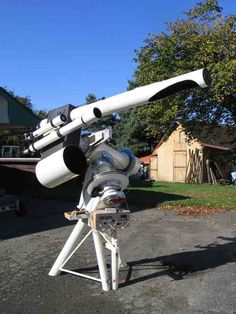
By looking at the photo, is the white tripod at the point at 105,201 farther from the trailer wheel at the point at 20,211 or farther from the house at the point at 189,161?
the house at the point at 189,161

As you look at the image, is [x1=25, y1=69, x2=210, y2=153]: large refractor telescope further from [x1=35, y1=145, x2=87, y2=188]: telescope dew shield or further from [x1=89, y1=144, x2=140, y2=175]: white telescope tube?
[x1=89, y1=144, x2=140, y2=175]: white telescope tube

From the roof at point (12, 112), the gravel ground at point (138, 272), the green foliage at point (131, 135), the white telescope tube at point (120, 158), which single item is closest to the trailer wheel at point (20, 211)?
the gravel ground at point (138, 272)

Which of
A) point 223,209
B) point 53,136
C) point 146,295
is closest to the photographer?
point 146,295

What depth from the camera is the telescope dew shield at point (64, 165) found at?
20.0ft

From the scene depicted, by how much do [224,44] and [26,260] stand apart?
43.9 feet

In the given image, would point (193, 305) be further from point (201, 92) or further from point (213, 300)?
point (201, 92)

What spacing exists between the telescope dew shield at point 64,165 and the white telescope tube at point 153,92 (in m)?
0.63

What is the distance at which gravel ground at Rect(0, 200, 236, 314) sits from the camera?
5.74 m

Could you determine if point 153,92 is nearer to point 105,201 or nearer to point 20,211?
Answer: point 105,201

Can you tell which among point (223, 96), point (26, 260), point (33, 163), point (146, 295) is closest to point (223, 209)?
point (223, 96)

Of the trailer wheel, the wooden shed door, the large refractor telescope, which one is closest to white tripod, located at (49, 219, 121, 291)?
the large refractor telescope

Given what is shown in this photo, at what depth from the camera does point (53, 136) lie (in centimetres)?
647

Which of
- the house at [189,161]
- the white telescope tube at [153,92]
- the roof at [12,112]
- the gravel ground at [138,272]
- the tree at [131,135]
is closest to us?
the white telescope tube at [153,92]

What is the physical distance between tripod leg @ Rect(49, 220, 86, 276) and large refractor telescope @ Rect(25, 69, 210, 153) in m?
1.21
